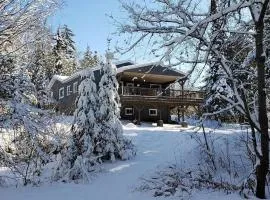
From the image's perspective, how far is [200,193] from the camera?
38.6 feet

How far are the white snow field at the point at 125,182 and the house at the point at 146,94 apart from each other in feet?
46.0

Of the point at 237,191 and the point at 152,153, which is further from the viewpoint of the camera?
the point at 152,153

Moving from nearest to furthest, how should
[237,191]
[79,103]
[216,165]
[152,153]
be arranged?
[237,191] < [216,165] < [79,103] < [152,153]

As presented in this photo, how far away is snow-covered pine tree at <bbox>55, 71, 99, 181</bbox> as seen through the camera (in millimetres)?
15625

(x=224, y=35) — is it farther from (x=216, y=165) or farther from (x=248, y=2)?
(x=216, y=165)

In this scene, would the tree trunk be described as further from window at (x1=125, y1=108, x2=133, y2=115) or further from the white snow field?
window at (x1=125, y1=108, x2=133, y2=115)

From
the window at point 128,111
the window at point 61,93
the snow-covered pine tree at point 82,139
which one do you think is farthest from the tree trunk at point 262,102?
the window at point 61,93

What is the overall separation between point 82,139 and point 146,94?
21.5 metres

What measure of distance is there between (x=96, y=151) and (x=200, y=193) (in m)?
7.41

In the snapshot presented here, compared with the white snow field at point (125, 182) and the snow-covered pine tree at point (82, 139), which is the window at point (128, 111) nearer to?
the white snow field at point (125, 182)

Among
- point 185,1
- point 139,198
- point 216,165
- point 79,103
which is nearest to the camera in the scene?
point 185,1

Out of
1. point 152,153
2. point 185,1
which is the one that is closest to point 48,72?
point 152,153

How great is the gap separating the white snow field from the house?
14.0 meters

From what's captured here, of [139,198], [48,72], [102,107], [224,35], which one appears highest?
[48,72]
